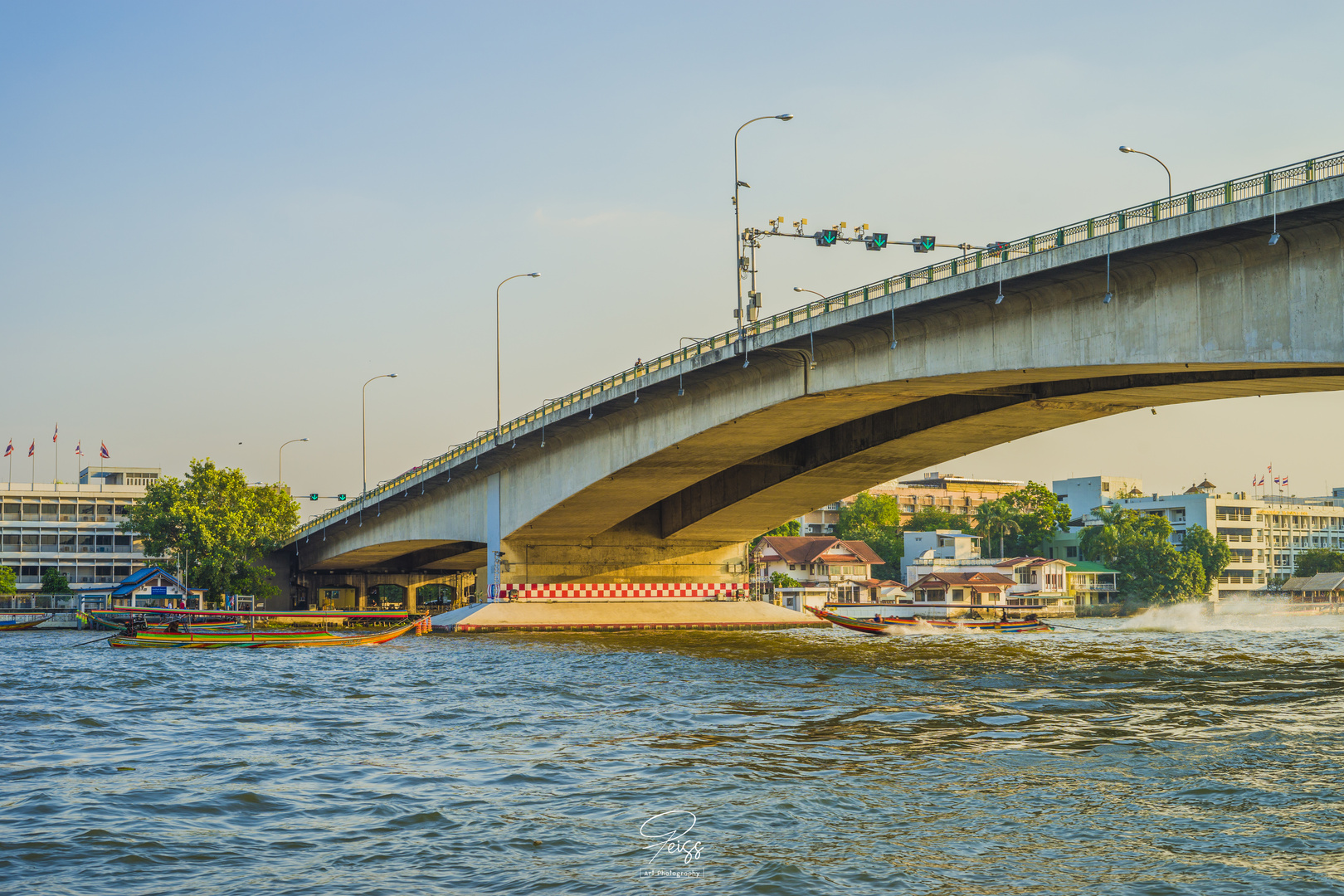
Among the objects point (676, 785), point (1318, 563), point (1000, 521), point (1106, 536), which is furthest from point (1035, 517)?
point (676, 785)

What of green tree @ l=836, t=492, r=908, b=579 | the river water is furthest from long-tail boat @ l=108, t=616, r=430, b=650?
green tree @ l=836, t=492, r=908, b=579

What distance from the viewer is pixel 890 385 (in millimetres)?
37812

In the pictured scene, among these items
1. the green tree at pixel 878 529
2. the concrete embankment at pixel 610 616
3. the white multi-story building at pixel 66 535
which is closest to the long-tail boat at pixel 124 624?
the concrete embankment at pixel 610 616

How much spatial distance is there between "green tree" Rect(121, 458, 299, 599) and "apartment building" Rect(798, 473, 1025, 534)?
87959 millimetres

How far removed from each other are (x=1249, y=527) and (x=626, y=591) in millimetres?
89036

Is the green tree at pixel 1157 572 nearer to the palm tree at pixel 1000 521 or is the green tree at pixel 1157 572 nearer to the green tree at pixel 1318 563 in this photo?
the palm tree at pixel 1000 521

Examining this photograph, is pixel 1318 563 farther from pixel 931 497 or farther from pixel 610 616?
pixel 610 616

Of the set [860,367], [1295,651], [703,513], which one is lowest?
[1295,651]

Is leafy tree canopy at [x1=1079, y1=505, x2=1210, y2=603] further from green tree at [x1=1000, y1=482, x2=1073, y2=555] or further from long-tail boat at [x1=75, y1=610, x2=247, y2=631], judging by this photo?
long-tail boat at [x1=75, y1=610, x2=247, y2=631]

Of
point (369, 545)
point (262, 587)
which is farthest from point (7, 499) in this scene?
point (369, 545)

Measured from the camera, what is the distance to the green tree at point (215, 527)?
81.8 meters

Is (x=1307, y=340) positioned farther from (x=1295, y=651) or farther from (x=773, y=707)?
(x=1295, y=651)

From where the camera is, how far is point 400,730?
72.2 feet

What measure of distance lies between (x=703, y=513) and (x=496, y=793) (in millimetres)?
42885
